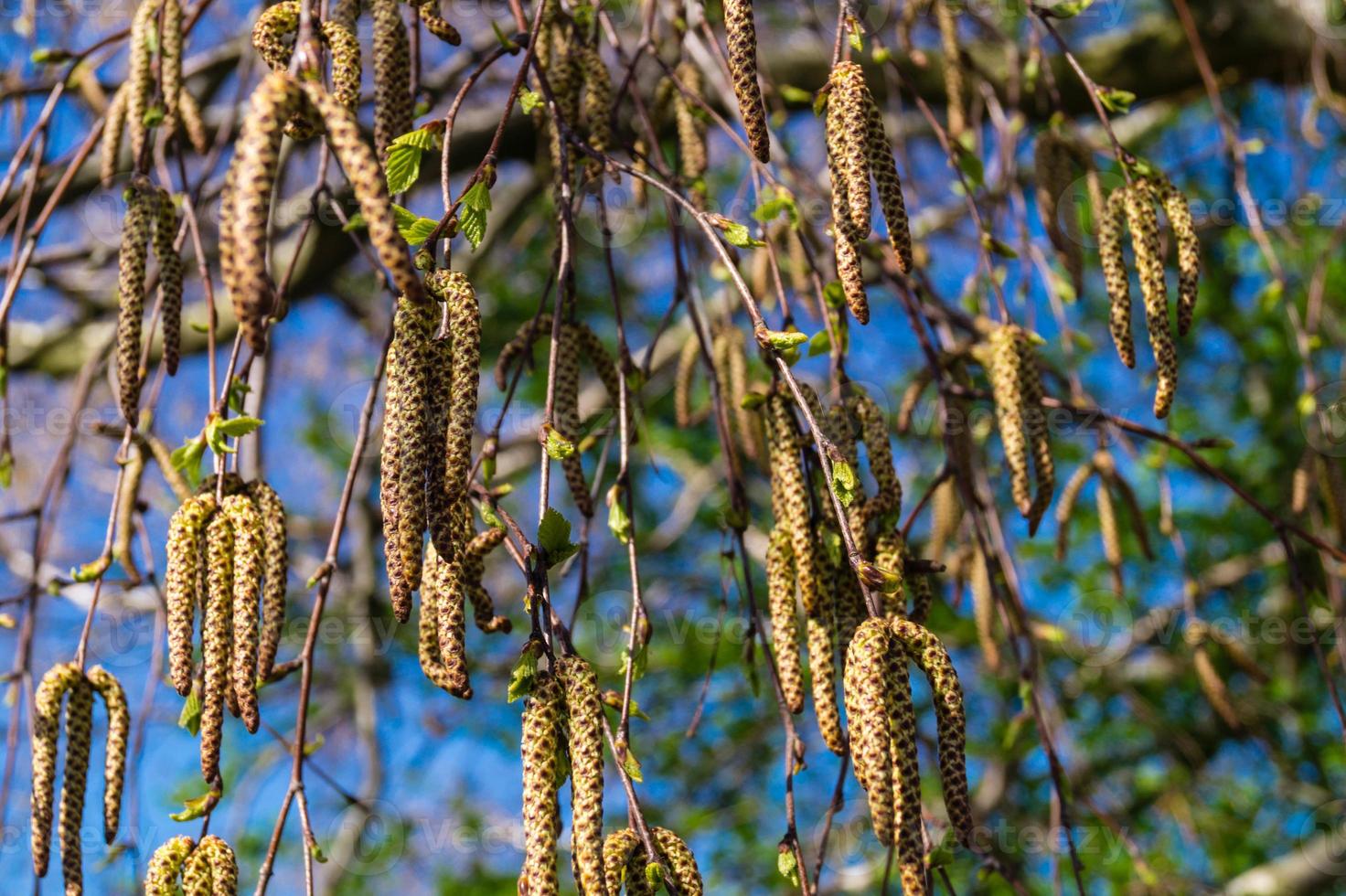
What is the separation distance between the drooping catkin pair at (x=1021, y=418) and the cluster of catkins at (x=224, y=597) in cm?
98

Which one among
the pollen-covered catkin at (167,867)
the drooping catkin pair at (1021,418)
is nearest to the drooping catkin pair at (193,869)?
the pollen-covered catkin at (167,867)

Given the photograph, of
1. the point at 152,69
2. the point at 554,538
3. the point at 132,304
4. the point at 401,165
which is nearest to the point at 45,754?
the point at 132,304

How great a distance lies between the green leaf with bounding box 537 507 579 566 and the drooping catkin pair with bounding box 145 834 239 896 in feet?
1.54

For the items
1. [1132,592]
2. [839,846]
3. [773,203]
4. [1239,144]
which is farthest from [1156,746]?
[773,203]

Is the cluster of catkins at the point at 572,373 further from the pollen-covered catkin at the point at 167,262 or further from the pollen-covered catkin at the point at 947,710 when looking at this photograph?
the pollen-covered catkin at the point at 947,710

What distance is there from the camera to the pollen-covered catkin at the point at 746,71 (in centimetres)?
120

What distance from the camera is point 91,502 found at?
718 cm

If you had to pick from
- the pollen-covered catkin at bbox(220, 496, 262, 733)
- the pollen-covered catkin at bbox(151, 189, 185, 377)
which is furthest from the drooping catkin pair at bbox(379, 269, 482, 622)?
the pollen-covered catkin at bbox(151, 189, 185, 377)

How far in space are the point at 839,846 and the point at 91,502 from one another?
5.01m

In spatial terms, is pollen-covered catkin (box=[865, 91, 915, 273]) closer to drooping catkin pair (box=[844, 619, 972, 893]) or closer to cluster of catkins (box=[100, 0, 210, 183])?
drooping catkin pair (box=[844, 619, 972, 893])

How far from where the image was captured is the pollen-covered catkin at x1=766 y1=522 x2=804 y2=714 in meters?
1.50

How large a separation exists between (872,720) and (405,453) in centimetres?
51

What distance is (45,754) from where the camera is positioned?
153cm

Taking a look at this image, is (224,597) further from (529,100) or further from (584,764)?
(529,100)
